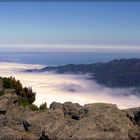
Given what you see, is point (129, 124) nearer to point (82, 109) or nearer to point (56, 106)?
point (82, 109)

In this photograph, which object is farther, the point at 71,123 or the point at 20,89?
the point at 20,89

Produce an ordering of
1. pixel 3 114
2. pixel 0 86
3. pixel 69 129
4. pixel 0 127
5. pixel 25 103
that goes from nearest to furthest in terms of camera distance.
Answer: pixel 69 129 → pixel 0 127 → pixel 3 114 → pixel 25 103 → pixel 0 86

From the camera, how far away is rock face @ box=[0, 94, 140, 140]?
2655 cm

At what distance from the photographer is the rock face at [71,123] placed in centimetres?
2655

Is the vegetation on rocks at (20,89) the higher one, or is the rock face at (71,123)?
the vegetation on rocks at (20,89)

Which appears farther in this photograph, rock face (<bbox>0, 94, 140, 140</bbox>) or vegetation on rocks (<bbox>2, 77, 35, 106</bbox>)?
vegetation on rocks (<bbox>2, 77, 35, 106</bbox>)

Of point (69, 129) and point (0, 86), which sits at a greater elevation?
point (0, 86)

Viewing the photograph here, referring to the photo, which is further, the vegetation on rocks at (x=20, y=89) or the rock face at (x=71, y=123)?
the vegetation on rocks at (x=20, y=89)

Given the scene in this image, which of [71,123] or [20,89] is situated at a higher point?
[20,89]

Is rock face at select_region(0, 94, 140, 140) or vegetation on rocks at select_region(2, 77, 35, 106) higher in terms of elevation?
vegetation on rocks at select_region(2, 77, 35, 106)

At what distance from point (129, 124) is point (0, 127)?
352 inches

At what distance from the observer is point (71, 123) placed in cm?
2892

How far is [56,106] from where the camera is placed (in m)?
35.4

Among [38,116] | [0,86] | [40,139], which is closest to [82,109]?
[38,116]
